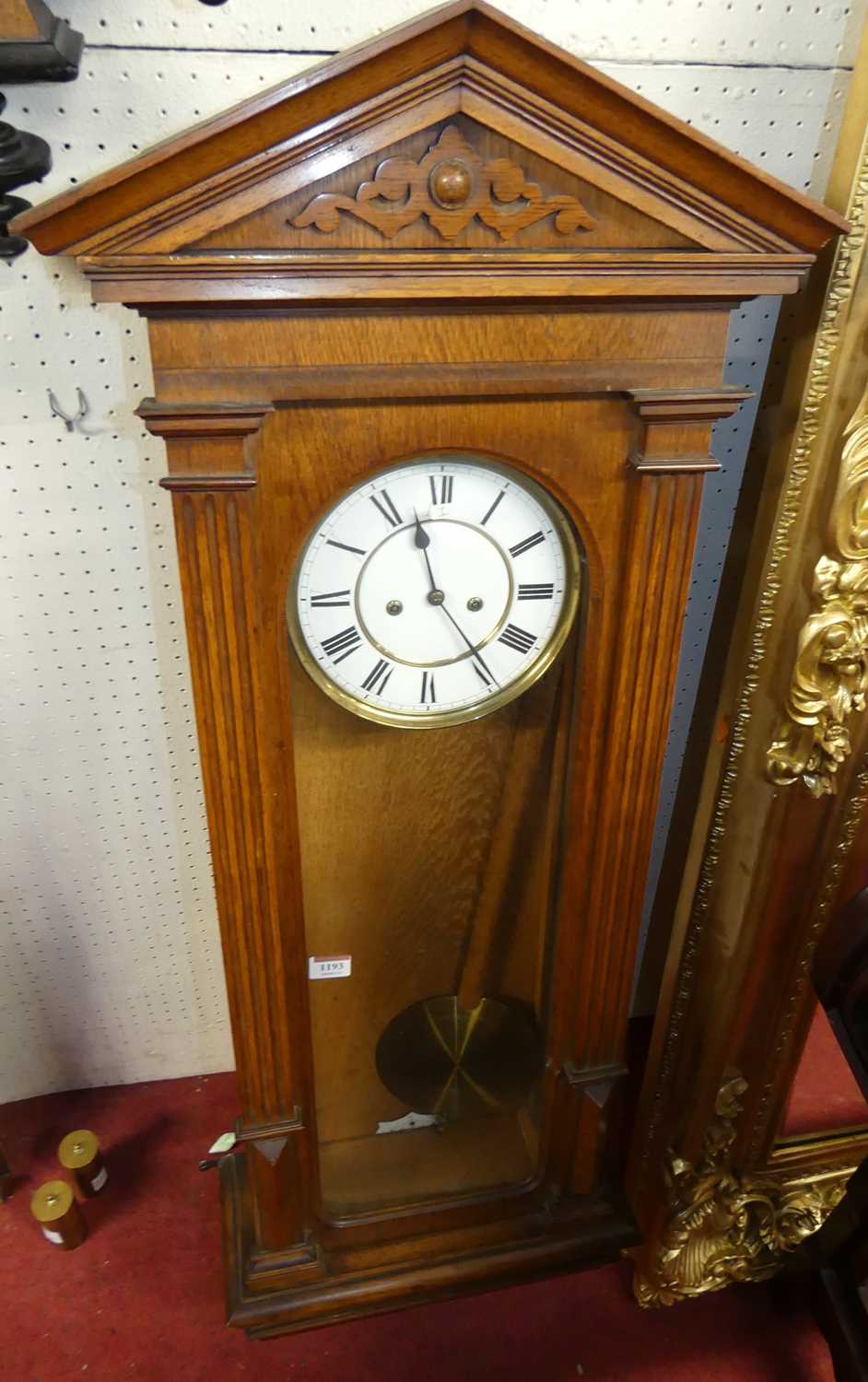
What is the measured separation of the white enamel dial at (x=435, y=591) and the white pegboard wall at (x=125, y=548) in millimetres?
362

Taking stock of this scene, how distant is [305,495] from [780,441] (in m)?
0.52

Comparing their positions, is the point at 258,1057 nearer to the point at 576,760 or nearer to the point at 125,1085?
the point at 576,760

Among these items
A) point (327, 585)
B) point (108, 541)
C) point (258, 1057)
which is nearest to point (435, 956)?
point (258, 1057)

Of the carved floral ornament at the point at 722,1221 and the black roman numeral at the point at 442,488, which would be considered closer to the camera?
the black roman numeral at the point at 442,488

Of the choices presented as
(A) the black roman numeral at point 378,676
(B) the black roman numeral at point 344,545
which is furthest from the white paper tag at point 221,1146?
(B) the black roman numeral at point 344,545

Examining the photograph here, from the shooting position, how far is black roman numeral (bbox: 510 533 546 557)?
34.0 inches

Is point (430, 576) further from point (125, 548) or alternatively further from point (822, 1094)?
point (822, 1094)

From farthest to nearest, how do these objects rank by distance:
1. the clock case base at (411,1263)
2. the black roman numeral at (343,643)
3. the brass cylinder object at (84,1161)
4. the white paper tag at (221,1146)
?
the white paper tag at (221,1146), the brass cylinder object at (84,1161), the clock case base at (411,1263), the black roman numeral at (343,643)

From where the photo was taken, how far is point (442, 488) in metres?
0.83

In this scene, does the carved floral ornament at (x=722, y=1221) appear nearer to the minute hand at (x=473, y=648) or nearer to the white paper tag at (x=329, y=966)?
the white paper tag at (x=329, y=966)

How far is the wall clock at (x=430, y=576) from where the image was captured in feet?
2.18

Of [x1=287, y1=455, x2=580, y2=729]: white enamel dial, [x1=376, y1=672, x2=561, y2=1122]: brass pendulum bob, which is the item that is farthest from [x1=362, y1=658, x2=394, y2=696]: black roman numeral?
[x1=376, y1=672, x2=561, y2=1122]: brass pendulum bob

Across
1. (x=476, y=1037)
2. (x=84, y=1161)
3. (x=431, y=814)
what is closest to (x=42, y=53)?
(x=431, y=814)

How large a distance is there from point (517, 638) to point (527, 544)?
98 millimetres
